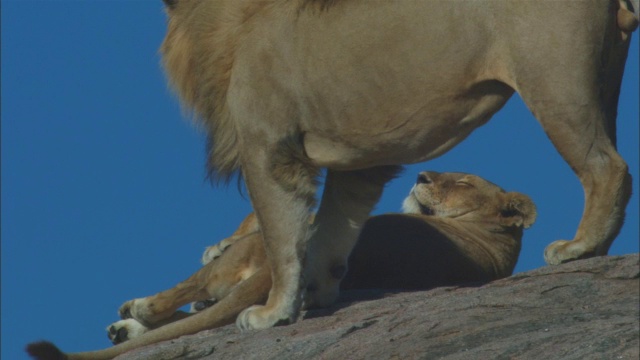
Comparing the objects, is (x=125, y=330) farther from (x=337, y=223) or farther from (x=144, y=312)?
(x=337, y=223)

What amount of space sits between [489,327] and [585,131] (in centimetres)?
103

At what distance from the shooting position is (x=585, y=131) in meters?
6.86

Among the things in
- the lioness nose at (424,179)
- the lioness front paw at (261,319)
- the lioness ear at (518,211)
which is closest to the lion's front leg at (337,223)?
the lioness front paw at (261,319)

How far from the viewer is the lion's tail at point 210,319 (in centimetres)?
785

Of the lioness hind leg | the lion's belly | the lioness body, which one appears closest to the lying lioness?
the lioness body

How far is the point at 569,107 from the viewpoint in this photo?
6.85 metres

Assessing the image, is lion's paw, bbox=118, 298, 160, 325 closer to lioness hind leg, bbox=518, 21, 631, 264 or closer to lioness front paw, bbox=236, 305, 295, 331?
lioness front paw, bbox=236, 305, 295, 331

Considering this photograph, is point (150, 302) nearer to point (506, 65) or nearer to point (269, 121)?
point (269, 121)

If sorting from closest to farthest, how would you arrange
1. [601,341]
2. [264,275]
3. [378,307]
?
[601,341], [378,307], [264,275]

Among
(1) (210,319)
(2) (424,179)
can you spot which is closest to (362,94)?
(1) (210,319)

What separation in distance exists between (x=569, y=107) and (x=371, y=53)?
105 cm

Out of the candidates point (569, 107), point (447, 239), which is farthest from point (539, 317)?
point (447, 239)

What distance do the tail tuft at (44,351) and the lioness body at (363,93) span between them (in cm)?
93

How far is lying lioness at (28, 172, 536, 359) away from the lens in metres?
8.00
